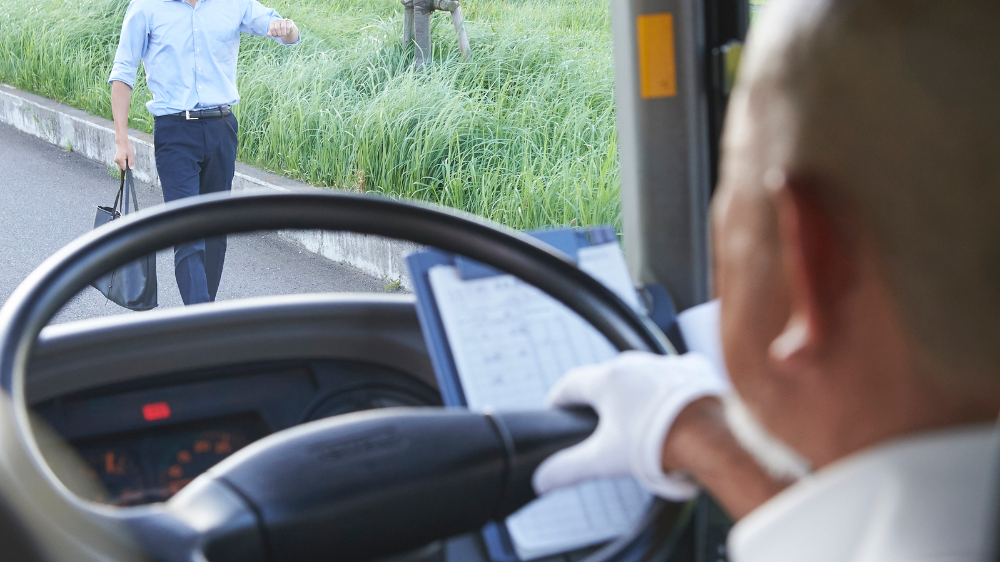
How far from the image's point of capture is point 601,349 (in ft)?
4.12

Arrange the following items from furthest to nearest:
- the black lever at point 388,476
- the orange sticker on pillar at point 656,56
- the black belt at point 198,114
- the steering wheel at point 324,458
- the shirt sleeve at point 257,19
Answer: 1. the shirt sleeve at point 257,19
2. the black belt at point 198,114
3. the orange sticker on pillar at point 656,56
4. the black lever at point 388,476
5. the steering wheel at point 324,458

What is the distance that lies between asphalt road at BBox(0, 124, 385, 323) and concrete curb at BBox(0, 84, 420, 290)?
81 millimetres

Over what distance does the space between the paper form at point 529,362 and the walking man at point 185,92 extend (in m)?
3.81

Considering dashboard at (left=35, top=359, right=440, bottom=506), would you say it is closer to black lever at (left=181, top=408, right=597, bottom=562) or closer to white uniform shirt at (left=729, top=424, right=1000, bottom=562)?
black lever at (left=181, top=408, right=597, bottom=562)

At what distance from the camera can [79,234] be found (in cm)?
634

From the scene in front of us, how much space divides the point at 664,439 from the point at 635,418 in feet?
0.15

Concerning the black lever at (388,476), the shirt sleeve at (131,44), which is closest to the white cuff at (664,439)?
the black lever at (388,476)

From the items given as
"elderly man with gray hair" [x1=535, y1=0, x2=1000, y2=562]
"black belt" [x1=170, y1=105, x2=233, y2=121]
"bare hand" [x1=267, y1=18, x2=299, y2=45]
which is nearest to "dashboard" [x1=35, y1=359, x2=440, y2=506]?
"elderly man with gray hair" [x1=535, y1=0, x2=1000, y2=562]

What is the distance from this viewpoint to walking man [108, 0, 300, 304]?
485 cm

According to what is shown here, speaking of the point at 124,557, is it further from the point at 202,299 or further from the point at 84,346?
the point at 202,299

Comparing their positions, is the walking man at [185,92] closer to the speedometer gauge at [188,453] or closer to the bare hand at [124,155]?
the bare hand at [124,155]

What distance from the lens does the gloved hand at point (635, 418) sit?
0.89 meters

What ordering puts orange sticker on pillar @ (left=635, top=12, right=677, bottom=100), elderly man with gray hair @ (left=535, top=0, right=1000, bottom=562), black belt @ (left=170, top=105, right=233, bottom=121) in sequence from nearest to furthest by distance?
1. elderly man with gray hair @ (left=535, top=0, right=1000, bottom=562)
2. orange sticker on pillar @ (left=635, top=12, right=677, bottom=100)
3. black belt @ (left=170, top=105, right=233, bottom=121)

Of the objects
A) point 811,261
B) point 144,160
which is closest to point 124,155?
point 144,160
